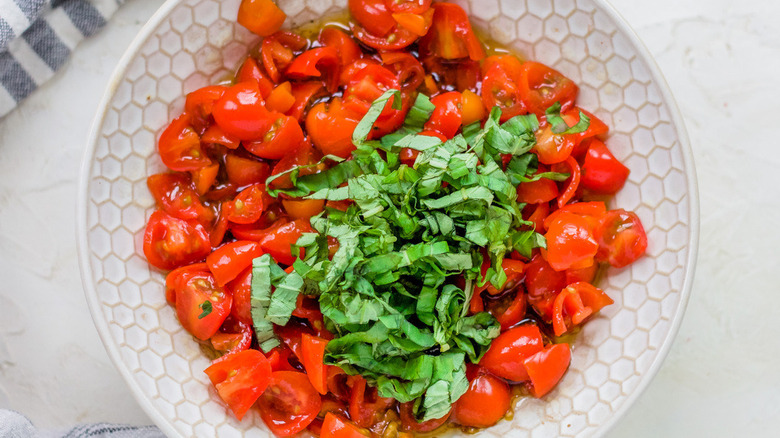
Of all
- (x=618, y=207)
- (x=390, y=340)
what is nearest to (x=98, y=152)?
(x=390, y=340)

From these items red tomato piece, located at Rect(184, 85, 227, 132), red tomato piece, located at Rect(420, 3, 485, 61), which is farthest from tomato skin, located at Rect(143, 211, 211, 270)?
red tomato piece, located at Rect(420, 3, 485, 61)

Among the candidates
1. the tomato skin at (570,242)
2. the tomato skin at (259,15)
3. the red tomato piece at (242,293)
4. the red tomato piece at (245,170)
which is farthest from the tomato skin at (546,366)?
the tomato skin at (259,15)

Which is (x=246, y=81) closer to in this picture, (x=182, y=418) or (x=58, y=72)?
(x=58, y=72)

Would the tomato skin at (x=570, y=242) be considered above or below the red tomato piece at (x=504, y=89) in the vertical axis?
below

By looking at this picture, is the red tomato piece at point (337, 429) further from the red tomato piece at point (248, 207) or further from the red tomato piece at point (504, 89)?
the red tomato piece at point (504, 89)

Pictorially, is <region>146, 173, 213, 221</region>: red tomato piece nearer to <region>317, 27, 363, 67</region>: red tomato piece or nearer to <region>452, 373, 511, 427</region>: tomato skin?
<region>317, 27, 363, 67</region>: red tomato piece

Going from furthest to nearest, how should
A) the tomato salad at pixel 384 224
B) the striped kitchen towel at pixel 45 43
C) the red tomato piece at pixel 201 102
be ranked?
the striped kitchen towel at pixel 45 43
the red tomato piece at pixel 201 102
the tomato salad at pixel 384 224

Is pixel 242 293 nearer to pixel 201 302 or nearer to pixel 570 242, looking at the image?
pixel 201 302
